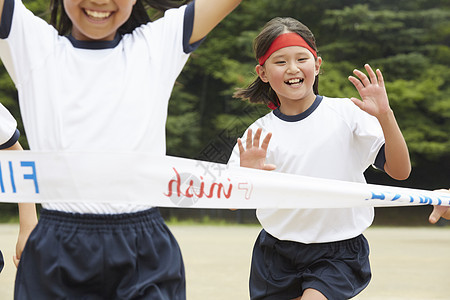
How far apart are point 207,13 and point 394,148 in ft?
4.85

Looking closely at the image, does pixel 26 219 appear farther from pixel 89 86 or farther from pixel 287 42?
pixel 287 42

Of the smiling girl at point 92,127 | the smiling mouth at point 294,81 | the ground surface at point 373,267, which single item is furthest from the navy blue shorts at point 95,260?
the ground surface at point 373,267

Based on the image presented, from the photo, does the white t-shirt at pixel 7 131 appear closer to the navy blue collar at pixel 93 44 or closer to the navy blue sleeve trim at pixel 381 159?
the navy blue collar at pixel 93 44

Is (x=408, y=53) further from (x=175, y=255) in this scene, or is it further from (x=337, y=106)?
(x=175, y=255)

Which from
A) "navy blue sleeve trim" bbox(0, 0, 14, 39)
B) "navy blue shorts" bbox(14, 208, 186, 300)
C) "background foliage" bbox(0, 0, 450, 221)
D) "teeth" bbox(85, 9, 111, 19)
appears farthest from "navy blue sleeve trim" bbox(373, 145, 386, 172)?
"background foliage" bbox(0, 0, 450, 221)

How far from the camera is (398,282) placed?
8016mm

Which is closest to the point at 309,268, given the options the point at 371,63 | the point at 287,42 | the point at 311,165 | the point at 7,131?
the point at 311,165

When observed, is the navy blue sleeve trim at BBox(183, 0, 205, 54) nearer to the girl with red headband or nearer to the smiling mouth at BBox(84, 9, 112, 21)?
the smiling mouth at BBox(84, 9, 112, 21)

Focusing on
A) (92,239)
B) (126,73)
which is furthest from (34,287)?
(126,73)

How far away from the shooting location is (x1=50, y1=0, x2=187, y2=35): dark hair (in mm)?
2980

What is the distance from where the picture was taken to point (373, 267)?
9438mm

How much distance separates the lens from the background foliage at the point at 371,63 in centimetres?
2292

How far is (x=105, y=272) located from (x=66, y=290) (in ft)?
0.52

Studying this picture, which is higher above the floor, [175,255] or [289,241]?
[175,255]
